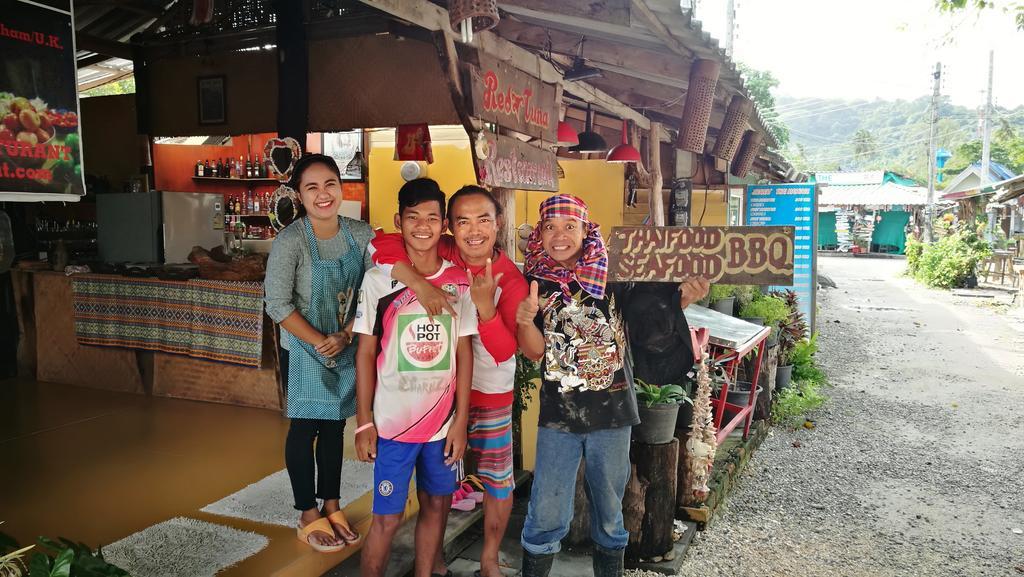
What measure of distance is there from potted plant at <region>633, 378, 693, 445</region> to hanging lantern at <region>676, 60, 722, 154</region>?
2.76 metres

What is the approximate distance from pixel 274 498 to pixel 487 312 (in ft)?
6.22

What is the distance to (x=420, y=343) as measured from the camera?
263 cm

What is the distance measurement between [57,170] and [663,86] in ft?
18.4

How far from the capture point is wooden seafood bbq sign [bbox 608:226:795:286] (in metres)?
3.00

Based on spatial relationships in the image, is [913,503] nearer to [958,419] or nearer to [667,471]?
[667,471]

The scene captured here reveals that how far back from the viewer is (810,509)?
16.2 ft

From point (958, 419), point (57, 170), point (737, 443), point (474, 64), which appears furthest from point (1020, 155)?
point (57, 170)

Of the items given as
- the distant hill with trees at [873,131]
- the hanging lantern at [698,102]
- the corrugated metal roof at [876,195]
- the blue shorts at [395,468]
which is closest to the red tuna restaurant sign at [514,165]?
the hanging lantern at [698,102]

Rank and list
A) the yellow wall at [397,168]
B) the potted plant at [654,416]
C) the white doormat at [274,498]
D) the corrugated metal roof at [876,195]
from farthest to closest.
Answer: the corrugated metal roof at [876,195]
the yellow wall at [397,168]
the potted plant at [654,416]
the white doormat at [274,498]

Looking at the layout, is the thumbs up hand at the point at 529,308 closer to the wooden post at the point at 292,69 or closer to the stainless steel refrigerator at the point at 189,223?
the wooden post at the point at 292,69

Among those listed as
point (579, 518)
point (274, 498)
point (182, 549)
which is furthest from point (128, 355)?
point (579, 518)

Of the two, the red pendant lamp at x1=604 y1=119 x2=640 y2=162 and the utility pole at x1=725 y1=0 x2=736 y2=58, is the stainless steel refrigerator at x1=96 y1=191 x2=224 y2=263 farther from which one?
the utility pole at x1=725 y1=0 x2=736 y2=58

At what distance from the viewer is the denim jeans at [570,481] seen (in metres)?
2.90

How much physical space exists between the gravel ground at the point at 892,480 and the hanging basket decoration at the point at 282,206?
120 inches
